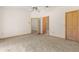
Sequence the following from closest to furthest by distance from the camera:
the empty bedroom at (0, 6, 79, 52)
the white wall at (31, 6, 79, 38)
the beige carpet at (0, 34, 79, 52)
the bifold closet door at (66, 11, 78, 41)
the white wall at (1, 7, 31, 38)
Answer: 1. the beige carpet at (0, 34, 79, 52)
2. the empty bedroom at (0, 6, 79, 52)
3. the bifold closet door at (66, 11, 78, 41)
4. the white wall at (31, 6, 79, 38)
5. the white wall at (1, 7, 31, 38)

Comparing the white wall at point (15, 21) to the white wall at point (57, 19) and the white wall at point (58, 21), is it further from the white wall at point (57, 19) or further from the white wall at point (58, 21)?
the white wall at point (58, 21)

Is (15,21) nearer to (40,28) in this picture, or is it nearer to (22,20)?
(22,20)

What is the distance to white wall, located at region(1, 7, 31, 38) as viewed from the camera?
7.41 meters

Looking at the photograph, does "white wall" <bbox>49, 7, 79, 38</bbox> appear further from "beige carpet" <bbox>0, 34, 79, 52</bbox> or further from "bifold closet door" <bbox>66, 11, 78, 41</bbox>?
"beige carpet" <bbox>0, 34, 79, 52</bbox>

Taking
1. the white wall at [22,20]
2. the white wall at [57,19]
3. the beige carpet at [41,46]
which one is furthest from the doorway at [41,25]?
the beige carpet at [41,46]

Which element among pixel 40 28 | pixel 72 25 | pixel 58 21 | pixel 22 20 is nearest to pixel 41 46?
pixel 72 25

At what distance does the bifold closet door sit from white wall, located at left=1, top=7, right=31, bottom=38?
13.7 ft

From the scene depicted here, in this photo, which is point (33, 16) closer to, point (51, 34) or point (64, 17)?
point (51, 34)

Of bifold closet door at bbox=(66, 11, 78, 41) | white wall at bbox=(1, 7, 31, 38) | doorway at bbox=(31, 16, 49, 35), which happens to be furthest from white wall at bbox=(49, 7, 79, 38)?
white wall at bbox=(1, 7, 31, 38)

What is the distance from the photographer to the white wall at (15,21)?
7415mm

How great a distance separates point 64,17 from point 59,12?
26.4 inches
